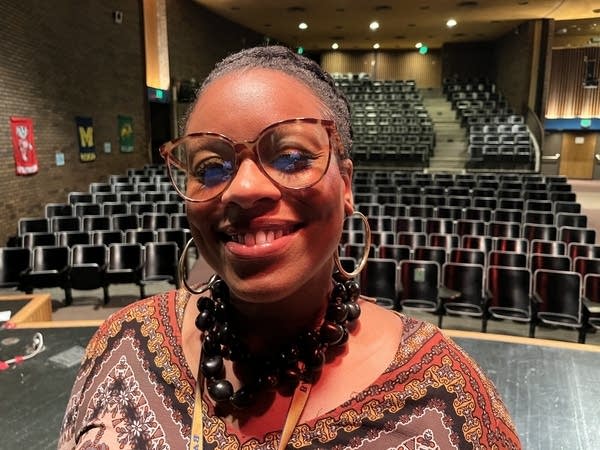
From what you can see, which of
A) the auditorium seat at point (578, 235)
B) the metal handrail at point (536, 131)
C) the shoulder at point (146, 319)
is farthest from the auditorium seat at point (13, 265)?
the metal handrail at point (536, 131)

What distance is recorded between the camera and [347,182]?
833mm

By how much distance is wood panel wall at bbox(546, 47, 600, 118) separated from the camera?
17938 millimetres

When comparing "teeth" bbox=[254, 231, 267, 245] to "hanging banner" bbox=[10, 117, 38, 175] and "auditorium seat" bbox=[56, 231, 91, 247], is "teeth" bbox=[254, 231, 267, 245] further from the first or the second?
"hanging banner" bbox=[10, 117, 38, 175]

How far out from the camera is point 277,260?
2.27 ft

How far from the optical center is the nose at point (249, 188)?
685 millimetres

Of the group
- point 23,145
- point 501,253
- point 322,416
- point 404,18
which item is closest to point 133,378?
point 322,416

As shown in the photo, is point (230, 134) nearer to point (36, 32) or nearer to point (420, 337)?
point (420, 337)

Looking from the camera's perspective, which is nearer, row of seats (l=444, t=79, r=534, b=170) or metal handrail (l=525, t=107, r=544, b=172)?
row of seats (l=444, t=79, r=534, b=170)

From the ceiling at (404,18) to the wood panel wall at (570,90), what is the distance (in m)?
0.63

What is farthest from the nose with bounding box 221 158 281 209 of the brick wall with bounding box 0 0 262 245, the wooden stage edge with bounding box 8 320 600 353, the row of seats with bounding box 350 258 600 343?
the brick wall with bounding box 0 0 262 245

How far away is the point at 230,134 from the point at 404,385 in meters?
0.51

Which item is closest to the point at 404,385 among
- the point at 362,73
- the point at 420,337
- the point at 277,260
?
the point at 420,337

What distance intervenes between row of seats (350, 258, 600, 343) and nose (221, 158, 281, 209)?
3430mm

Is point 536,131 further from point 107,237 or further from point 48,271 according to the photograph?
point 48,271
